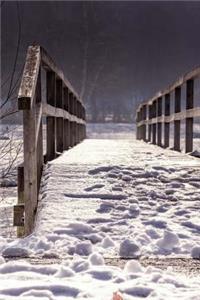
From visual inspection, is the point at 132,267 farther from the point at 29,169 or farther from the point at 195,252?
the point at 29,169

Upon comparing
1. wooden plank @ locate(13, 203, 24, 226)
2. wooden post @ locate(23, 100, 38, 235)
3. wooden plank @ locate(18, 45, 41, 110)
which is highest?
wooden plank @ locate(18, 45, 41, 110)

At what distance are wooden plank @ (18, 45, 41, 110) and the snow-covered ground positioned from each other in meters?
0.75

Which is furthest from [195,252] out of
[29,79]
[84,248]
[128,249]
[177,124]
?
[177,124]

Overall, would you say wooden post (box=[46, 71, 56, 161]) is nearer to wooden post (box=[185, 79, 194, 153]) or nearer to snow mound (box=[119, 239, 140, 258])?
wooden post (box=[185, 79, 194, 153])

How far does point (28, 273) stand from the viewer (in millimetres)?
2500

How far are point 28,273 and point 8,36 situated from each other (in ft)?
76.6

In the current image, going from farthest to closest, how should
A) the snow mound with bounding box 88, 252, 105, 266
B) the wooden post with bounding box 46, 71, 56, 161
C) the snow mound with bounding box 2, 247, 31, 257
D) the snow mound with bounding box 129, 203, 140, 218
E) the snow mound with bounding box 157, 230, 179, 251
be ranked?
1. the wooden post with bounding box 46, 71, 56, 161
2. the snow mound with bounding box 129, 203, 140, 218
3. the snow mound with bounding box 157, 230, 179, 251
4. the snow mound with bounding box 2, 247, 31, 257
5. the snow mound with bounding box 88, 252, 105, 266

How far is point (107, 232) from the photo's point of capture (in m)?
3.23

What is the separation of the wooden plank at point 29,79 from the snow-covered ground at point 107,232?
0.75 m

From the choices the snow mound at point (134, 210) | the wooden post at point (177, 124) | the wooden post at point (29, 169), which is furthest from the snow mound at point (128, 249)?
the wooden post at point (177, 124)

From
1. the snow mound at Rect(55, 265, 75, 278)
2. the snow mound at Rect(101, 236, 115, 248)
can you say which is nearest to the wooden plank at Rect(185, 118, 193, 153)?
the snow mound at Rect(101, 236, 115, 248)

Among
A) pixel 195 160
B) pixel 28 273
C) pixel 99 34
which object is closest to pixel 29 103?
pixel 28 273

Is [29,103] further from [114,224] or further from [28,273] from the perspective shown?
[28,273]

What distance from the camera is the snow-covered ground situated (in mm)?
2334
